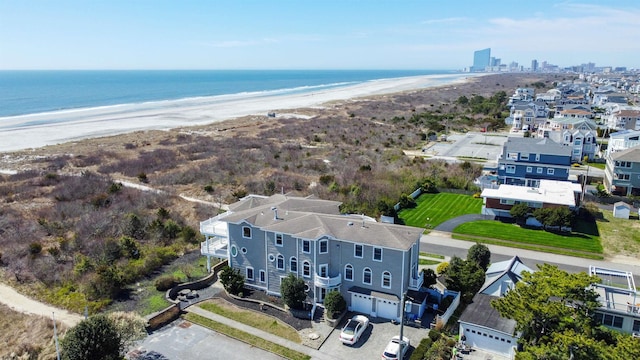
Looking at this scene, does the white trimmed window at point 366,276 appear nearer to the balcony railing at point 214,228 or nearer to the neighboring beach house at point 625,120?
the balcony railing at point 214,228

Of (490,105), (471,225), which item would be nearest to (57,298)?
(471,225)

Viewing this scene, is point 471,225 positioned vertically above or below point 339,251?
below

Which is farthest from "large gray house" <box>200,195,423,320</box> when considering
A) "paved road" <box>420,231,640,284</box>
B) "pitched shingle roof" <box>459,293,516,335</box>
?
"paved road" <box>420,231,640,284</box>

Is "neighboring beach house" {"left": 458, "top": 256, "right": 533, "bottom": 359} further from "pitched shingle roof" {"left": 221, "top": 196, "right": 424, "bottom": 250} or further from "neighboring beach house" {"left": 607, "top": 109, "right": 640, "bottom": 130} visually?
"neighboring beach house" {"left": 607, "top": 109, "right": 640, "bottom": 130}

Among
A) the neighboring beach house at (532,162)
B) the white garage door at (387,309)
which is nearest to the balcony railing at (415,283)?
the white garage door at (387,309)

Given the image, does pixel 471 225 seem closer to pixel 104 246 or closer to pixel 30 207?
pixel 104 246

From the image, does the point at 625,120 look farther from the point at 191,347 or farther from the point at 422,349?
the point at 191,347
